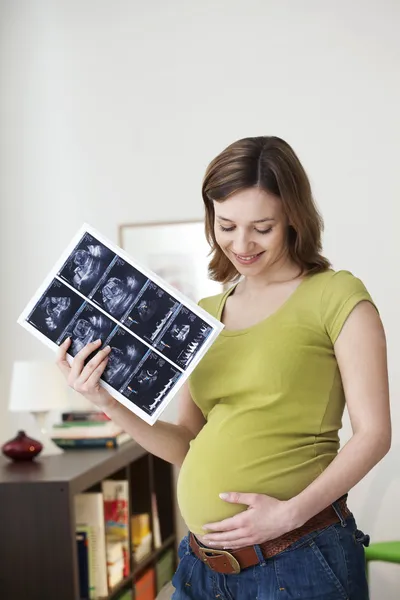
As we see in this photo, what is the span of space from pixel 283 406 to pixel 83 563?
1.80 m

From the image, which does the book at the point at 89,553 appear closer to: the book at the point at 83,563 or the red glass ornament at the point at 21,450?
the book at the point at 83,563

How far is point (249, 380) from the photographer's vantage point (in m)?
1.34

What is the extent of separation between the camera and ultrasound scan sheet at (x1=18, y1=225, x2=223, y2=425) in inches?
54.9

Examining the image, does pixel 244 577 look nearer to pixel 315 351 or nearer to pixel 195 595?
pixel 195 595

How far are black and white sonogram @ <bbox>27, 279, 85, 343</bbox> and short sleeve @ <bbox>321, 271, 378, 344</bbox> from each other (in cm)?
40

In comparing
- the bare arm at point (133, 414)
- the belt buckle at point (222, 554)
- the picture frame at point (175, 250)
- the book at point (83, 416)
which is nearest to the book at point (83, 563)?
the book at point (83, 416)

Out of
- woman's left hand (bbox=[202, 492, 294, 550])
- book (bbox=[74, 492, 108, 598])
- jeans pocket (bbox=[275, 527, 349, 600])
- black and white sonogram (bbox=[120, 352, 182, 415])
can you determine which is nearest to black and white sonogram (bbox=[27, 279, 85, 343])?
black and white sonogram (bbox=[120, 352, 182, 415])

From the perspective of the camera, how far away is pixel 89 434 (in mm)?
3314

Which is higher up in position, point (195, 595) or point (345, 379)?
point (345, 379)

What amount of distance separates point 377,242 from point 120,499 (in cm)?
137

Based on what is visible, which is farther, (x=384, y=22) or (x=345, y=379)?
(x=384, y=22)

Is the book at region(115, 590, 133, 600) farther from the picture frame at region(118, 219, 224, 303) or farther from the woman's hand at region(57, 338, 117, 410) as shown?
the woman's hand at region(57, 338, 117, 410)

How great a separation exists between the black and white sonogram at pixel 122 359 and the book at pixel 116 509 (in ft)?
5.94

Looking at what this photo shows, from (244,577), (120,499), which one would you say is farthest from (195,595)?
(120,499)
